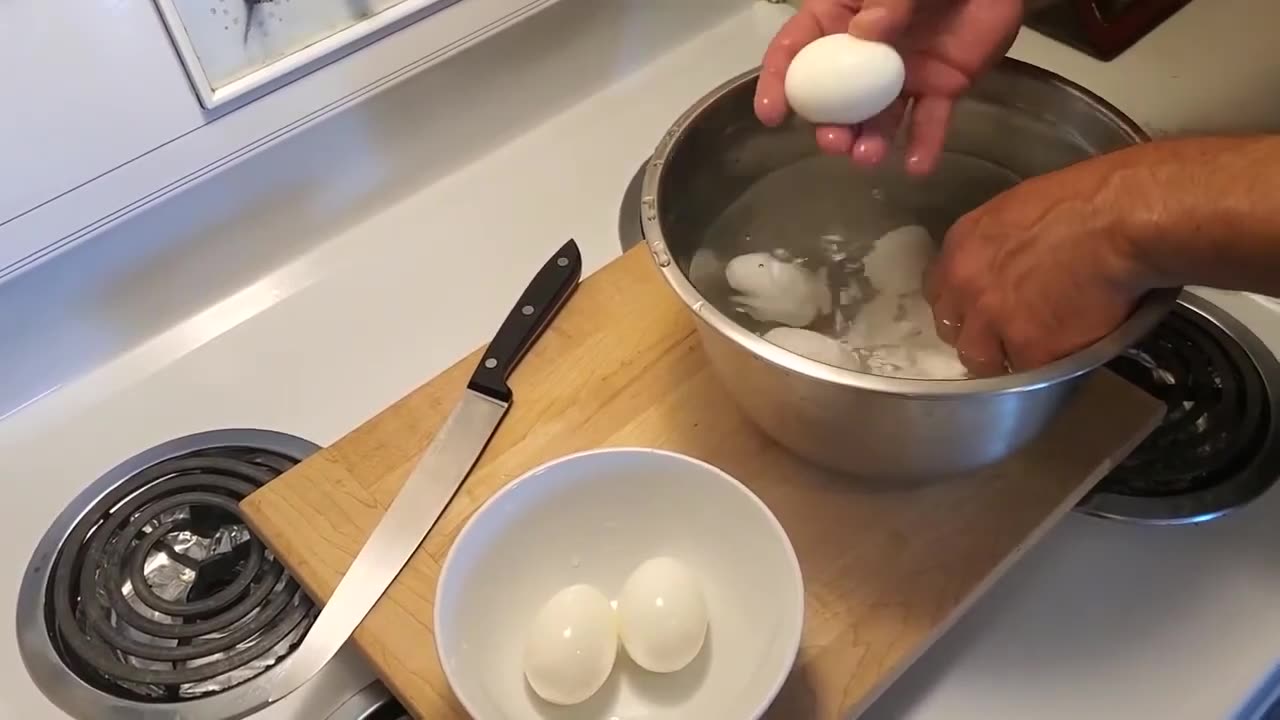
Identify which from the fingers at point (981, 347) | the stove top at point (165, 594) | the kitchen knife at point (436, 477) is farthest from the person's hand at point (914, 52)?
the stove top at point (165, 594)

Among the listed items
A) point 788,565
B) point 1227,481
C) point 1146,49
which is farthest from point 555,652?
point 1146,49

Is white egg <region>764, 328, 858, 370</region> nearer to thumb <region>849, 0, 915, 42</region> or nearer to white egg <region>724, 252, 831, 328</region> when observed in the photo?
white egg <region>724, 252, 831, 328</region>

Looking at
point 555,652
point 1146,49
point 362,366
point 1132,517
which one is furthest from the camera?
point 1146,49

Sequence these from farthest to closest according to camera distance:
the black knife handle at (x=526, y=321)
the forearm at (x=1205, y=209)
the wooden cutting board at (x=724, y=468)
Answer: the black knife handle at (x=526, y=321)
the wooden cutting board at (x=724, y=468)
the forearm at (x=1205, y=209)

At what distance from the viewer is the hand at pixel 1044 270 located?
0.54 metres

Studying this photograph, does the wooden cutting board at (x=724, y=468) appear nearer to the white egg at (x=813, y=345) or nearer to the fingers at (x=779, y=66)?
the white egg at (x=813, y=345)

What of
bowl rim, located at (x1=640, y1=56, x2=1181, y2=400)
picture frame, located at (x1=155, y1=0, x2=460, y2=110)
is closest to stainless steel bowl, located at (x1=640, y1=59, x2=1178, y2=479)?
bowl rim, located at (x1=640, y1=56, x2=1181, y2=400)

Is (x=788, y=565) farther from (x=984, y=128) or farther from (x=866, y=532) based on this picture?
(x=984, y=128)

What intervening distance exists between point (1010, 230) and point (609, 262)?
1.08 feet

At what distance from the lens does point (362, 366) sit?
808 millimetres

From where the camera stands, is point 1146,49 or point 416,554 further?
point 1146,49

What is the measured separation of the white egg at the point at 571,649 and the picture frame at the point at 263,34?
40 cm

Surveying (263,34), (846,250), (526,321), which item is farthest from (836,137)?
(263,34)

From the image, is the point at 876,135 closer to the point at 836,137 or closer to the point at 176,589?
the point at 836,137
